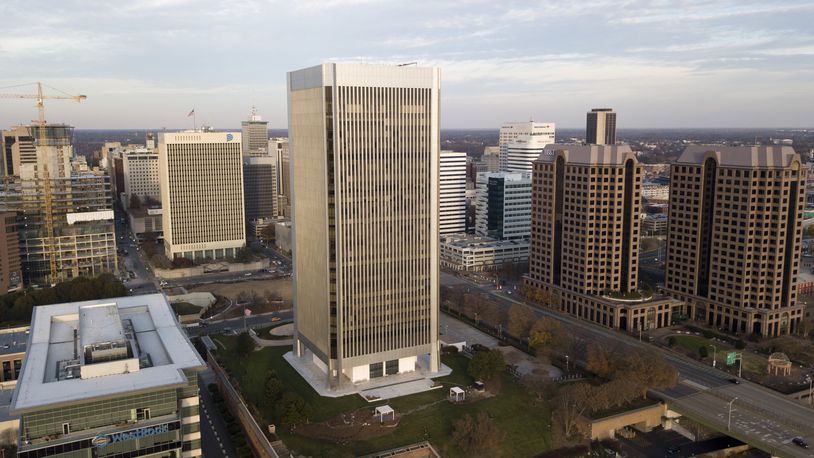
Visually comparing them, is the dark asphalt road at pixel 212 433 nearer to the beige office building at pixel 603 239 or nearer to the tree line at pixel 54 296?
the tree line at pixel 54 296

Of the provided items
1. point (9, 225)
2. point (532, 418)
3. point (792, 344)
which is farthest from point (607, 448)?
point (9, 225)

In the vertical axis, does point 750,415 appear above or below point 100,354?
below

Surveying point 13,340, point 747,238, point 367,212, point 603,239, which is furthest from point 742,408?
point 13,340

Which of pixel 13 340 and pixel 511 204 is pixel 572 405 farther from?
pixel 511 204

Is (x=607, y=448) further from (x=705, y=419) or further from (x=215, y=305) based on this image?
(x=215, y=305)

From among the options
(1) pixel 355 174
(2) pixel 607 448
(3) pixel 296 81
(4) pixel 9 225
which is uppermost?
(3) pixel 296 81

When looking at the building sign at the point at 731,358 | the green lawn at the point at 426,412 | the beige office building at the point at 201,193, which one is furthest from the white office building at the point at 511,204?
the building sign at the point at 731,358
